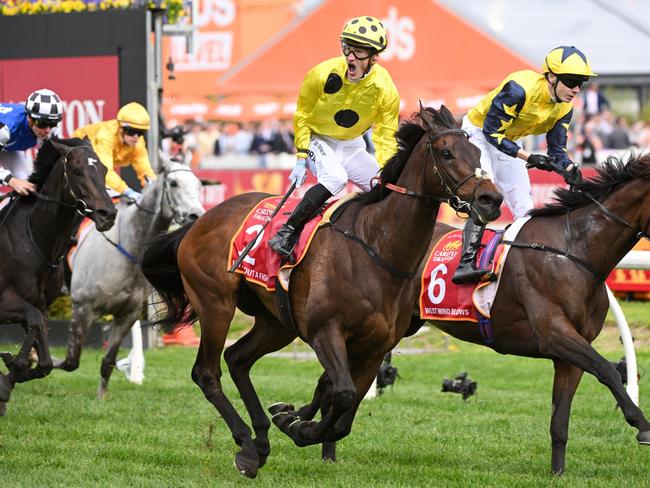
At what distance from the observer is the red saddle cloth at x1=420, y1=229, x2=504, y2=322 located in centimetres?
707

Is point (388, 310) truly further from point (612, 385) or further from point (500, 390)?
point (500, 390)

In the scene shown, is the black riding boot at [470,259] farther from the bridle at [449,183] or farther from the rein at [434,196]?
the bridle at [449,183]

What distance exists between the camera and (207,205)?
17.2 metres

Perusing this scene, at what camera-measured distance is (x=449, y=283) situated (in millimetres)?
7254

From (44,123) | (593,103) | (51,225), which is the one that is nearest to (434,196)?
(51,225)

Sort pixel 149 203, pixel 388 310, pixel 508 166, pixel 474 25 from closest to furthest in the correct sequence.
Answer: pixel 388 310, pixel 508 166, pixel 149 203, pixel 474 25

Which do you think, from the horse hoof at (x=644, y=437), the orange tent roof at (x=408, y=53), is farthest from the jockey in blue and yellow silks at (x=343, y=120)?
the orange tent roof at (x=408, y=53)

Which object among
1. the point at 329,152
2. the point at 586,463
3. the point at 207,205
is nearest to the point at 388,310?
the point at 329,152

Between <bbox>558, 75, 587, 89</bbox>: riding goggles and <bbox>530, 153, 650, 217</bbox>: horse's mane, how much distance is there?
48 cm

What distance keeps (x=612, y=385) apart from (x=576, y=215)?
3.55ft

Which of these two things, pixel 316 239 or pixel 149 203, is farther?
pixel 149 203

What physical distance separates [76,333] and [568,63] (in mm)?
4132

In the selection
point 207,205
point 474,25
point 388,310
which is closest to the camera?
point 388,310

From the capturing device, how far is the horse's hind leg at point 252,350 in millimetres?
6766
